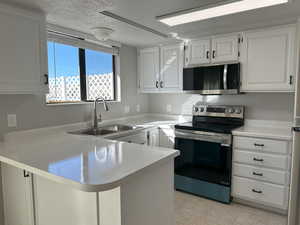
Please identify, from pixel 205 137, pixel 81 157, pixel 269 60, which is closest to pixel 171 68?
pixel 205 137

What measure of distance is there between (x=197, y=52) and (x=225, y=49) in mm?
382

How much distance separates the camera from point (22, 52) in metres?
1.80

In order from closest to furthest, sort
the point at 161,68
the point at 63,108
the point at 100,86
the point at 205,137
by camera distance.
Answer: the point at 63,108 < the point at 205,137 < the point at 100,86 < the point at 161,68

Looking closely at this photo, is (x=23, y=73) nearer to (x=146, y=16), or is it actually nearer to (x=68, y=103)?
(x=68, y=103)

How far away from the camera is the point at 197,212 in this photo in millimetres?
2369

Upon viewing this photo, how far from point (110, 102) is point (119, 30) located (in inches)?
42.5

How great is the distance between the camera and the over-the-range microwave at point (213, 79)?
2.59m

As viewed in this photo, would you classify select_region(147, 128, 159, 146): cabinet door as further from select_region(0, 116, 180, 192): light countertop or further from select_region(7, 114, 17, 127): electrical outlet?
select_region(7, 114, 17, 127): electrical outlet

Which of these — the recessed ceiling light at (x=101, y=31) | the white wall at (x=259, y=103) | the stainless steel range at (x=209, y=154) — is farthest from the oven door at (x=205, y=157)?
the recessed ceiling light at (x=101, y=31)

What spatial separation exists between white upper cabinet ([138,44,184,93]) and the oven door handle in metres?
0.74

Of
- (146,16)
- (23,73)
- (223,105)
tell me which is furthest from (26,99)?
(223,105)

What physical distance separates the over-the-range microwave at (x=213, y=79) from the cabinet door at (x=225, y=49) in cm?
10

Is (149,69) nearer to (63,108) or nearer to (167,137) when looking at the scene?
(167,137)

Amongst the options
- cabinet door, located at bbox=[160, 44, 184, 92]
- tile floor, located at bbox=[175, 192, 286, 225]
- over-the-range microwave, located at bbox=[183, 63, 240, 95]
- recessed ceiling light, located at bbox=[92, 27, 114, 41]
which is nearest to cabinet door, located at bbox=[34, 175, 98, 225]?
tile floor, located at bbox=[175, 192, 286, 225]
